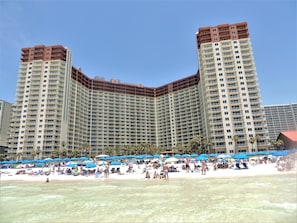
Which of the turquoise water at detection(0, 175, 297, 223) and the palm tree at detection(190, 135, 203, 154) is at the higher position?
the palm tree at detection(190, 135, 203, 154)

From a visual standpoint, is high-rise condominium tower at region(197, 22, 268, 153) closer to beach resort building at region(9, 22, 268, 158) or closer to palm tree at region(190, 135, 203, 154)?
beach resort building at region(9, 22, 268, 158)

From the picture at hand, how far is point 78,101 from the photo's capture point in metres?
113

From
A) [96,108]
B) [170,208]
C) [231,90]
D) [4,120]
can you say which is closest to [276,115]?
[231,90]

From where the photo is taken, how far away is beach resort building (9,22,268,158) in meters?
85.4

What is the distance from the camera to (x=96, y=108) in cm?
12812

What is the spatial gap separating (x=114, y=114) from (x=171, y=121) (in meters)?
39.9

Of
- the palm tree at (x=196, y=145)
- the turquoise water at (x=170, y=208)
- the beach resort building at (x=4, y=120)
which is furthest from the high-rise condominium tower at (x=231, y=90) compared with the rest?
Result: the beach resort building at (x=4, y=120)

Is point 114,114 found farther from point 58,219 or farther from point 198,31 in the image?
point 58,219

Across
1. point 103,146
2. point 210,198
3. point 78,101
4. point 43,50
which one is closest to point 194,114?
point 103,146

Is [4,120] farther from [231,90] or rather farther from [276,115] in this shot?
[276,115]

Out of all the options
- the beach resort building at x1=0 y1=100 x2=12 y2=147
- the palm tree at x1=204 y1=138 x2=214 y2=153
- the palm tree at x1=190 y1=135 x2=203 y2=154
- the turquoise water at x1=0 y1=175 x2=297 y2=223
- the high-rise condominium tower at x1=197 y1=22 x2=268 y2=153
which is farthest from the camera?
the beach resort building at x1=0 y1=100 x2=12 y2=147

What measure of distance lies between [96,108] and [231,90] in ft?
270

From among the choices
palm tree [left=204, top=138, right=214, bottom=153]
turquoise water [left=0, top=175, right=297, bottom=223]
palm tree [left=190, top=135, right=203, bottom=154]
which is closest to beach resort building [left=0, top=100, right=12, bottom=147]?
palm tree [left=190, top=135, right=203, bottom=154]

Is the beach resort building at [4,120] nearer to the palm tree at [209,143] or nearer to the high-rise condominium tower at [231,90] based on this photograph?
the palm tree at [209,143]
